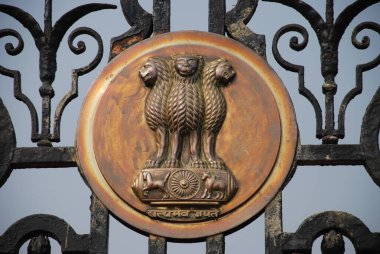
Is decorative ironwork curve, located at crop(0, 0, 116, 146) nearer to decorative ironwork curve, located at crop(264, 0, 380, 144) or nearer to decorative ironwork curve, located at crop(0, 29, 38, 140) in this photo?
decorative ironwork curve, located at crop(0, 29, 38, 140)

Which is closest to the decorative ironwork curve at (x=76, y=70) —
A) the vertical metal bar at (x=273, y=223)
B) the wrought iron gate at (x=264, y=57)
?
the wrought iron gate at (x=264, y=57)

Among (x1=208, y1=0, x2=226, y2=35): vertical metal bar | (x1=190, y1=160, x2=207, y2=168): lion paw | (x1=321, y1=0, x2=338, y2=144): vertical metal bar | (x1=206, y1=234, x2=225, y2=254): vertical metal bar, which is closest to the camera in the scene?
(x1=206, y1=234, x2=225, y2=254): vertical metal bar

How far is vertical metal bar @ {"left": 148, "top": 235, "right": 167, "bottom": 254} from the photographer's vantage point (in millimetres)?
9617

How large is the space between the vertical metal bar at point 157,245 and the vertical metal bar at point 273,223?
21.7 inches

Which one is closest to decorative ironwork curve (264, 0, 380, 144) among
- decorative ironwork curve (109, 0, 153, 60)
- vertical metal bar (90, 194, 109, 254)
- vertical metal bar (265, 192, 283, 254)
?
vertical metal bar (265, 192, 283, 254)

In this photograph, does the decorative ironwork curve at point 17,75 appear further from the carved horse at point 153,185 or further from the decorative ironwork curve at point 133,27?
the carved horse at point 153,185

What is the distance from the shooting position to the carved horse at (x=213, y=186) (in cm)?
966

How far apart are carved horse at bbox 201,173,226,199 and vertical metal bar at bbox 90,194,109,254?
56cm

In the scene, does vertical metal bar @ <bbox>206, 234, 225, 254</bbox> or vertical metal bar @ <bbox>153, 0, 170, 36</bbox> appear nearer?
vertical metal bar @ <bbox>206, 234, 225, 254</bbox>

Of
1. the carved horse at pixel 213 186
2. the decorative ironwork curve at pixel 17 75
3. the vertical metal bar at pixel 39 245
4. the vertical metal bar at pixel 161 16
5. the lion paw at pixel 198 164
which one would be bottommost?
the vertical metal bar at pixel 39 245


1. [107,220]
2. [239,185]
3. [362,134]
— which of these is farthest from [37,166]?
[362,134]

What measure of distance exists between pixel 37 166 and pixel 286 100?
1.43 m

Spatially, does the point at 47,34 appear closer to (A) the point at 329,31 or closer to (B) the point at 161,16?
(B) the point at 161,16

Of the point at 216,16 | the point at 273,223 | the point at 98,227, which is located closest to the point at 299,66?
the point at 216,16
